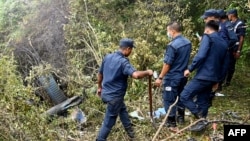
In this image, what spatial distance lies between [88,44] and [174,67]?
10.1ft

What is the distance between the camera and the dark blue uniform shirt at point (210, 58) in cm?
507

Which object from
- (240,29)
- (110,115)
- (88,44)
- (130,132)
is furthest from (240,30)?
(110,115)

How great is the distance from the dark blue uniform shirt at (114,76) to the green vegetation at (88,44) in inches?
39.0

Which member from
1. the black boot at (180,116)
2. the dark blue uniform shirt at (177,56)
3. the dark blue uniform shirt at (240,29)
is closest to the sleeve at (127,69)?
the dark blue uniform shirt at (177,56)

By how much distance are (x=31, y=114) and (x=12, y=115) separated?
0.30 meters

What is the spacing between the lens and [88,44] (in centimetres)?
806

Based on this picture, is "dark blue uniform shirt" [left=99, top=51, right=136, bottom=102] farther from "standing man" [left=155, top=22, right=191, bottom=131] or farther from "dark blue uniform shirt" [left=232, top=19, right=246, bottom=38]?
"dark blue uniform shirt" [left=232, top=19, right=246, bottom=38]

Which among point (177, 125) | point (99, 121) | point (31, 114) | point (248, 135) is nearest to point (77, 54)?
point (99, 121)

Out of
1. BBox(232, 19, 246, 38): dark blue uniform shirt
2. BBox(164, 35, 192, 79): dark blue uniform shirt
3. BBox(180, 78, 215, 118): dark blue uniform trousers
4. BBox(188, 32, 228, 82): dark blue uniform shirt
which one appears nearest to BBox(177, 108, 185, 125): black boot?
BBox(180, 78, 215, 118): dark blue uniform trousers

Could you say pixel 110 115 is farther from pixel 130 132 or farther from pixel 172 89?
pixel 172 89

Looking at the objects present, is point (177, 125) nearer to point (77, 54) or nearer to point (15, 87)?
point (15, 87)

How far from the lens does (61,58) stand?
820 centimetres

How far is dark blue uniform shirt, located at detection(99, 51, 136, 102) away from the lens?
505 centimetres

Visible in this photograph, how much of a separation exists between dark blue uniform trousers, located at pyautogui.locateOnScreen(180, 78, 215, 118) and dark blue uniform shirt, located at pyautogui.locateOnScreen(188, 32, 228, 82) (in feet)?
0.30
